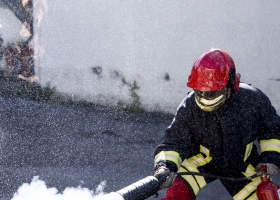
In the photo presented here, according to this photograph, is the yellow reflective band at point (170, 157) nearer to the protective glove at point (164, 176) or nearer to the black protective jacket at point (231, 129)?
the black protective jacket at point (231, 129)

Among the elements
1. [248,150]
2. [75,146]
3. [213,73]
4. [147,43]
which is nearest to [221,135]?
[248,150]

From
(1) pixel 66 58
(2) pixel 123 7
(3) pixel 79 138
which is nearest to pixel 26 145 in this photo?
(3) pixel 79 138

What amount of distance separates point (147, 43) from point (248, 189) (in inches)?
284

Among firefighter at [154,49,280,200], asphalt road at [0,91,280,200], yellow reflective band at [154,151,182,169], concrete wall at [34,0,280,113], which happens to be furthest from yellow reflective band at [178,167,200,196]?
concrete wall at [34,0,280,113]

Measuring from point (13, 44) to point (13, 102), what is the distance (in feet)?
5.91

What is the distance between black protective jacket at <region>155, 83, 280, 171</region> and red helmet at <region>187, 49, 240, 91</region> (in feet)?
0.64

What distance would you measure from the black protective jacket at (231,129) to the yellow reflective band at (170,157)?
18 mm

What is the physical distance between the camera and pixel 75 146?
268 inches

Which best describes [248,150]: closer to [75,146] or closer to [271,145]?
[271,145]

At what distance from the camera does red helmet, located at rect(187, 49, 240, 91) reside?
2691mm

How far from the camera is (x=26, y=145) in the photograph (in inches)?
259

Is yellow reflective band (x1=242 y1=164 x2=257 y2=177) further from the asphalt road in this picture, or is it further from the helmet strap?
the asphalt road

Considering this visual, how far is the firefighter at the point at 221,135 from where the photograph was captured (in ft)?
9.14

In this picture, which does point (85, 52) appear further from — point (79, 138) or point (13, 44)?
point (79, 138)
